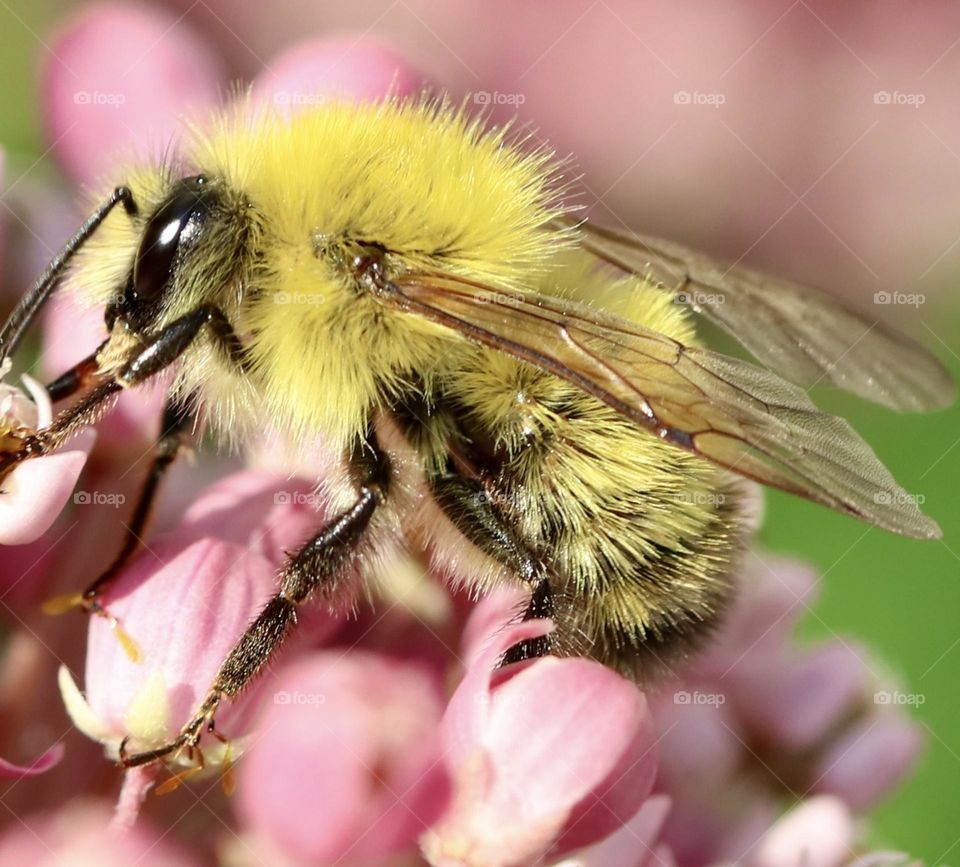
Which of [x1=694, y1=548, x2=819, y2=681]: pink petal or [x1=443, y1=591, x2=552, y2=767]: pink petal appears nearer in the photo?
[x1=443, y1=591, x2=552, y2=767]: pink petal

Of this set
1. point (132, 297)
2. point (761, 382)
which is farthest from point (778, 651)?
point (132, 297)

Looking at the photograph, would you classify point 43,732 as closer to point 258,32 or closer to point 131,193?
point 131,193

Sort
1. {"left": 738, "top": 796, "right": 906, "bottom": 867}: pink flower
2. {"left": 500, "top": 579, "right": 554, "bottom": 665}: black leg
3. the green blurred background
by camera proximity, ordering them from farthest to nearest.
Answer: the green blurred background
{"left": 738, "top": 796, "right": 906, "bottom": 867}: pink flower
{"left": 500, "top": 579, "right": 554, "bottom": 665}: black leg

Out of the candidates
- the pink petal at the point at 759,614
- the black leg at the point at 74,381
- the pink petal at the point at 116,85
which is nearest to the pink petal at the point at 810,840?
the pink petal at the point at 759,614

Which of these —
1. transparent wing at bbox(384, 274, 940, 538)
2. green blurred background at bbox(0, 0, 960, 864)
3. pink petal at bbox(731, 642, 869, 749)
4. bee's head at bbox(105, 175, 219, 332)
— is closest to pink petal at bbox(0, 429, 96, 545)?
bee's head at bbox(105, 175, 219, 332)

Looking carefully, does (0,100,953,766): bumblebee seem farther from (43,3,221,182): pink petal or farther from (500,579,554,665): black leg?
(43,3,221,182): pink petal

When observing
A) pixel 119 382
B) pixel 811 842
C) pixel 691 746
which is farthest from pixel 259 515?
pixel 811 842
